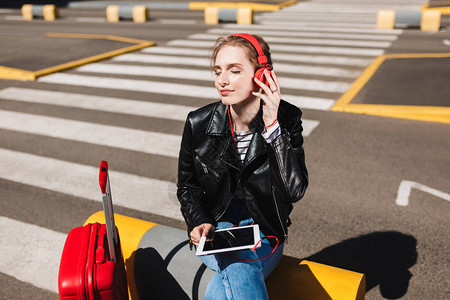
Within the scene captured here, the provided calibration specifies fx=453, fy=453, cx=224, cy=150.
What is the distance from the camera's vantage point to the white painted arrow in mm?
5324

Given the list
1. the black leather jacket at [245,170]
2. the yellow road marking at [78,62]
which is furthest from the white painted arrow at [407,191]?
the yellow road marking at [78,62]

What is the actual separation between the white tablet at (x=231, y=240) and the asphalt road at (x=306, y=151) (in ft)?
2.54

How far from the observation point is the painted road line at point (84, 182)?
550cm

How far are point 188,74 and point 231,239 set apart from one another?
28.9 feet

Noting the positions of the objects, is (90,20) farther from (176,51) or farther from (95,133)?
(95,133)

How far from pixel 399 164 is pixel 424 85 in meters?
A: 3.88

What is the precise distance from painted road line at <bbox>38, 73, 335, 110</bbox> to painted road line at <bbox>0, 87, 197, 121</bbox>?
0.75 meters

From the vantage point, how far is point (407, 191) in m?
5.54

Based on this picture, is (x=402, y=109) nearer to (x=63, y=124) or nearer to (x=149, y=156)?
(x=149, y=156)

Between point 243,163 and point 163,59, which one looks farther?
point 163,59

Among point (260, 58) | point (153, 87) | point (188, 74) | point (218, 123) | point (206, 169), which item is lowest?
point (153, 87)

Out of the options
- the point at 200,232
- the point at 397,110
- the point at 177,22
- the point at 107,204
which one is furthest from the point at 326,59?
the point at 107,204

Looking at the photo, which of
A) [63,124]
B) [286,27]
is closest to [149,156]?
[63,124]

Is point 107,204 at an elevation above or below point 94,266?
above
